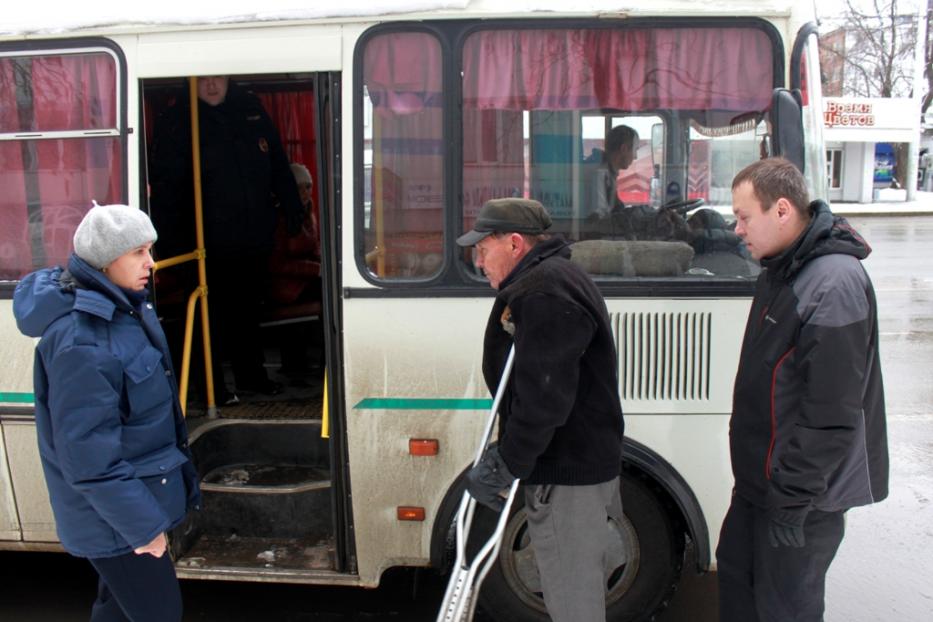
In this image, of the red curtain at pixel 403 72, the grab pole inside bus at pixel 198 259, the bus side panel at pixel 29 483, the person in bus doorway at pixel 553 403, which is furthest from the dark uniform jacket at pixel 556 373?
the bus side panel at pixel 29 483

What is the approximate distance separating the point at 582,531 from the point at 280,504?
167 centimetres

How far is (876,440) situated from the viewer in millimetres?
2801

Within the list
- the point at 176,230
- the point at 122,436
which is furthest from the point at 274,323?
the point at 122,436

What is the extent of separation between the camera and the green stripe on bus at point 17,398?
3.71 metres

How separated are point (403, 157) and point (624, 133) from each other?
35.5 inches

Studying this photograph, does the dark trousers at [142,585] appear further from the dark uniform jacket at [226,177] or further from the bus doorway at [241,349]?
the dark uniform jacket at [226,177]

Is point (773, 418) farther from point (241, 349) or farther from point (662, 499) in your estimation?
point (241, 349)

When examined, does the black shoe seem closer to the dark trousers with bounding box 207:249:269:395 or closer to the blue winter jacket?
the dark trousers with bounding box 207:249:269:395

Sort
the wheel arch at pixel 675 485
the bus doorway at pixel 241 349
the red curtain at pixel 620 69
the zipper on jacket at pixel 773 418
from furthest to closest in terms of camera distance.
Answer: the bus doorway at pixel 241 349 < the wheel arch at pixel 675 485 < the red curtain at pixel 620 69 < the zipper on jacket at pixel 773 418

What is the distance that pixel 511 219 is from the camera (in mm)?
2748

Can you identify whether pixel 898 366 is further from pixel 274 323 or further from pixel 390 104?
pixel 390 104

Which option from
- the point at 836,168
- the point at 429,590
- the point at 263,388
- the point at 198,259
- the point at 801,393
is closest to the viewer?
the point at 801,393

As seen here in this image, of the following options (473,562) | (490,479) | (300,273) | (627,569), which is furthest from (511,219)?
(300,273)

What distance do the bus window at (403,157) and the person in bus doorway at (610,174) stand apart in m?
0.63
